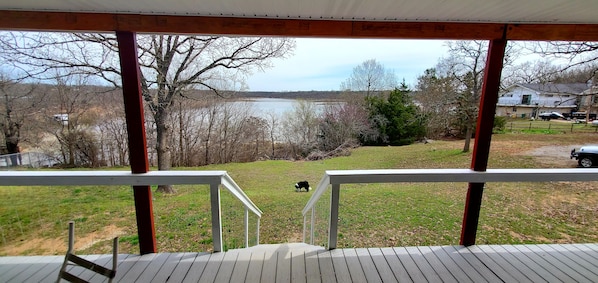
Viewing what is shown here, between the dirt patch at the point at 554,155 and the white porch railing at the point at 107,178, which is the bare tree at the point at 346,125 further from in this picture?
the white porch railing at the point at 107,178

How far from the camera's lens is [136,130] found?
211 centimetres

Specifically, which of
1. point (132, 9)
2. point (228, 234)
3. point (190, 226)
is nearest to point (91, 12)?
point (132, 9)

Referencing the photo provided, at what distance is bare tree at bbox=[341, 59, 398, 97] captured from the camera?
7883mm

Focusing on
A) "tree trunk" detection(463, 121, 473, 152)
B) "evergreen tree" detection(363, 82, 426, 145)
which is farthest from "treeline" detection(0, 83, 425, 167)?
"tree trunk" detection(463, 121, 473, 152)

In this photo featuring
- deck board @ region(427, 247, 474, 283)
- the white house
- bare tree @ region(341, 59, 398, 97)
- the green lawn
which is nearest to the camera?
deck board @ region(427, 247, 474, 283)

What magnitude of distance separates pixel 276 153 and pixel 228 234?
5560 mm

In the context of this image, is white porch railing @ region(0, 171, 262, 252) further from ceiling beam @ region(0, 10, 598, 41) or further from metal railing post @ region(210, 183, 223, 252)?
ceiling beam @ region(0, 10, 598, 41)

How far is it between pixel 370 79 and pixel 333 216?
6.46m

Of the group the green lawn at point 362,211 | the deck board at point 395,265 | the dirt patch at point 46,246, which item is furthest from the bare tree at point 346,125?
the dirt patch at point 46,246

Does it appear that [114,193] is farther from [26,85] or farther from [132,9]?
[26,85]

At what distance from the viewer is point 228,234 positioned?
3172 mm

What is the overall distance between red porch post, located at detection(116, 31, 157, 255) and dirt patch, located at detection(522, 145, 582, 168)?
6912 mm

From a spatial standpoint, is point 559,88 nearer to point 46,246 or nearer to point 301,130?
point 301,130

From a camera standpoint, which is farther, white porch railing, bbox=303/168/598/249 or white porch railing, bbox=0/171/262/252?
white porch railing, bbox=303/168/598/249
